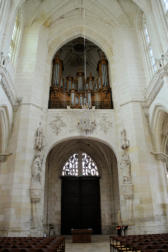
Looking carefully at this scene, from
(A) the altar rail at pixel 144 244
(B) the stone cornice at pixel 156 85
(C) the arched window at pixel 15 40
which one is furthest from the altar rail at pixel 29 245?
(C) the arched window at pixel 15 40

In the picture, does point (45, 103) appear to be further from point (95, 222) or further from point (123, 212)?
point (95, 222)

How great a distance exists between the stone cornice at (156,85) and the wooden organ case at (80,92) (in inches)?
96.9

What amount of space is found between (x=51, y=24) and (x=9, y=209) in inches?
467

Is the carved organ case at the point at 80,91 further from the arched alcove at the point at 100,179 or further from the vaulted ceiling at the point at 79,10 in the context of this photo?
the arched alcove at the point at 100,179

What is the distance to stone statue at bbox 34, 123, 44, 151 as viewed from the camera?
10469 millimetres

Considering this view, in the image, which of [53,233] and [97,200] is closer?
[53,233]

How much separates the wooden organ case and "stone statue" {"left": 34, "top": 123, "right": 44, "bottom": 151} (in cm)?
222

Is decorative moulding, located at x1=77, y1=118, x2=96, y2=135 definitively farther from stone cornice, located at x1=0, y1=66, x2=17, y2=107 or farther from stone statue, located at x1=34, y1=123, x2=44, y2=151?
stone cornice, located at x1=0, y1=66, x2=17, y2=107

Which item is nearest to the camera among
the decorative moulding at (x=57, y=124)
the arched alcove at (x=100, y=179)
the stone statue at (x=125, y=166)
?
the stone statue at (x=125, y=166)

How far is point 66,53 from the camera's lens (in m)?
19.2

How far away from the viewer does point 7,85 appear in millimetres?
9758

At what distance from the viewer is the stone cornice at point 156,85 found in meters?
9.19

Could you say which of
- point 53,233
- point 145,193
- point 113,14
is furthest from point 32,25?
point 53,233

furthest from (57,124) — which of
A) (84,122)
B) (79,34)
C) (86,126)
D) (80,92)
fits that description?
(79,34)
